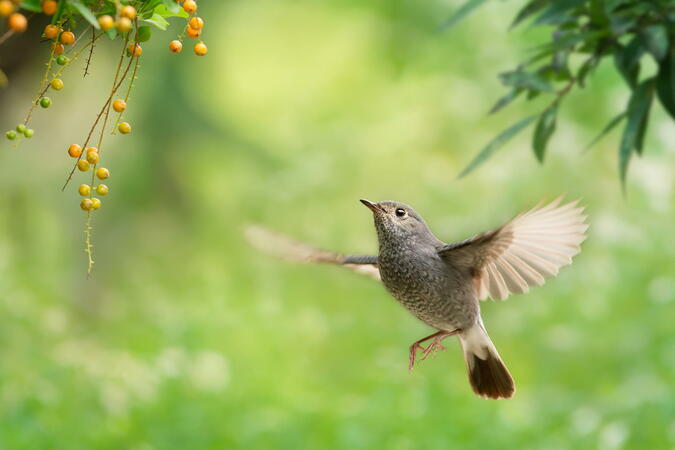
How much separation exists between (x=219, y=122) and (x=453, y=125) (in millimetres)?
2034

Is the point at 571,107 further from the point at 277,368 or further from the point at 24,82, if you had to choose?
the point at 24,82

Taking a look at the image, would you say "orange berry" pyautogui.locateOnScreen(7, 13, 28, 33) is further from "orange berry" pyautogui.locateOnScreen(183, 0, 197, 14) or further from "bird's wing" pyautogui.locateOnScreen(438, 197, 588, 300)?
"bird's wing" pyautogui.locateOnScreen(438, 197, 588, 300)

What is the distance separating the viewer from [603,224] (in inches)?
181

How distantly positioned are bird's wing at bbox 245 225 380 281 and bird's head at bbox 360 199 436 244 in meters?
0.29

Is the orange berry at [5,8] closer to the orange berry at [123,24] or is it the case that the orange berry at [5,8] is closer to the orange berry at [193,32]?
the orange berry at [123,24]

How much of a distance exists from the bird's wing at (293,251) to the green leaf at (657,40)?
1078mm

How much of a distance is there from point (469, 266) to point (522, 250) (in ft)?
0.87

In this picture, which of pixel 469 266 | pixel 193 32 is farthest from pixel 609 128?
pixel 193 32

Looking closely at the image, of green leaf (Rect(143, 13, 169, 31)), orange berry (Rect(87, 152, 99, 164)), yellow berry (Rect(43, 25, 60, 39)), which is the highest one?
green leaf (Rect(143, 13, 169, 31))

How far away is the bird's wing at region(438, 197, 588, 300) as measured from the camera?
6.52 ft

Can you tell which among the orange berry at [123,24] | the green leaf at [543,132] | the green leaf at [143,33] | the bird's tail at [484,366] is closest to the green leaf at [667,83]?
the green leaf at [543,132]

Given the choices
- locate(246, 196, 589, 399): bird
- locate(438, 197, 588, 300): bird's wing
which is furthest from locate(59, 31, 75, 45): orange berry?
locate(438, 197, 588, 300): bird's wing

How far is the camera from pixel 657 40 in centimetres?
187

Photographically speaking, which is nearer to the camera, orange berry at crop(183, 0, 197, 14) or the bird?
orange berry at crop(183, 0, 197, 14)
